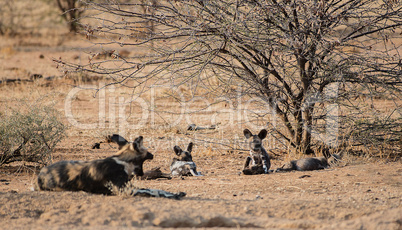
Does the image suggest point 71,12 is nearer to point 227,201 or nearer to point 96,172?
point 96,172

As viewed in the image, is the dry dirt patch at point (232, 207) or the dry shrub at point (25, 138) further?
the dry shrub at point (25, 138)

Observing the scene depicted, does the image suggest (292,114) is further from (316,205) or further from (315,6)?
(316,205)

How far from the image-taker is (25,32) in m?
28.7

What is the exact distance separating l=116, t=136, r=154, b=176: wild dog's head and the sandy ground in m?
0.57

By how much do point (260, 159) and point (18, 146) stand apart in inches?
171

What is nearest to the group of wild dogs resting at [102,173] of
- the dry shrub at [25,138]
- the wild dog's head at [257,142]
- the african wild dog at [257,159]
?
the african wild dog at [257,159]

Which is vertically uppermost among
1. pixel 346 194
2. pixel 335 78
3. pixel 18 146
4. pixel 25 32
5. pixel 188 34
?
pixel 25 32

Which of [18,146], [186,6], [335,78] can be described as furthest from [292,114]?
[18,146]

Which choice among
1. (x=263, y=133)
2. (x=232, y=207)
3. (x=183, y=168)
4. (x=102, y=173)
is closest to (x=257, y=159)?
(x=263, y=133)

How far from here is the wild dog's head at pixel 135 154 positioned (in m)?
5.48

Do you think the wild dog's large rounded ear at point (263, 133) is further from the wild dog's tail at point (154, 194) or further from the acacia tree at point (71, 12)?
the acacia tree at point (71, 12)

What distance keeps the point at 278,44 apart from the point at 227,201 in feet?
12.4

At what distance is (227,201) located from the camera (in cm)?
523

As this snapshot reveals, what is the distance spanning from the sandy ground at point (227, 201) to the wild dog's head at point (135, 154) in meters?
0.57
